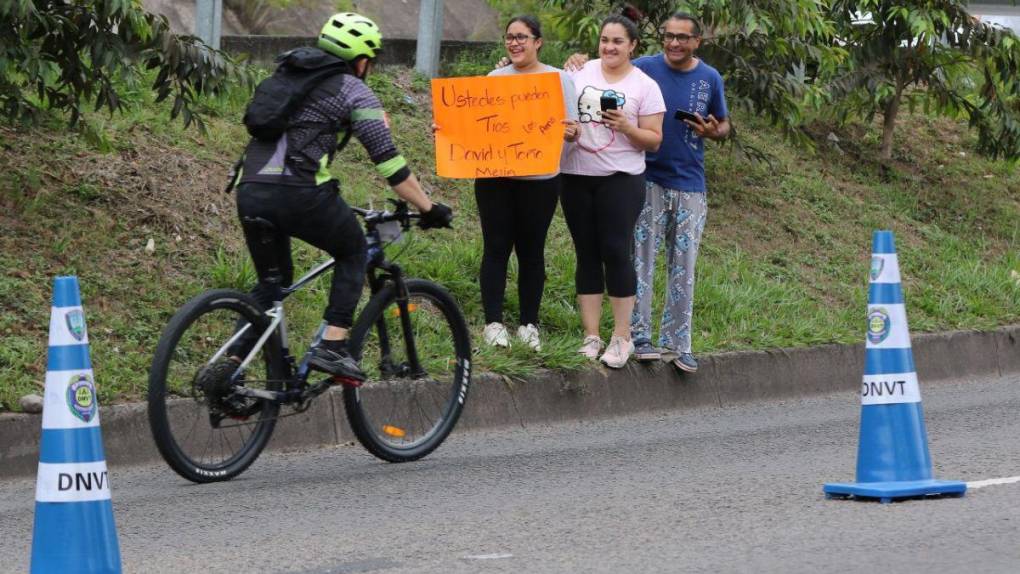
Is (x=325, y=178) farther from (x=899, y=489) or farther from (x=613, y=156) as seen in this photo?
(x=899, y=489)

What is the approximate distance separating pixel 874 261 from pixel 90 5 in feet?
14.0

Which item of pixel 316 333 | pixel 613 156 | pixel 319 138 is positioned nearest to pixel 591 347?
pixel 613 156

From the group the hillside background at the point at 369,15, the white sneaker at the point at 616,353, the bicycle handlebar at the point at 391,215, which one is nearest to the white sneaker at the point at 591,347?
the white sneaker at the point at 616,353

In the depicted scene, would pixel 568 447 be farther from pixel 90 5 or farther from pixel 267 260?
pixel 90 5

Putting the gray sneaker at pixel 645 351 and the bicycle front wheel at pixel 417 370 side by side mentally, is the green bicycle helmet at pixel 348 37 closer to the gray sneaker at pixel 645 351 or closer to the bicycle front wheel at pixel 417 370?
the bicycle front wheel at pixel 417 370

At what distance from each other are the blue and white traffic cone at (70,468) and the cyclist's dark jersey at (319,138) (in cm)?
190

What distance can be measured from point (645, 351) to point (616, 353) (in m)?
0.25

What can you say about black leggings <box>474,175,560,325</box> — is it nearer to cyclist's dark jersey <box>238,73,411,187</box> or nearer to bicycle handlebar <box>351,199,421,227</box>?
bicycle handlebar <box>351,199,421,227</box>

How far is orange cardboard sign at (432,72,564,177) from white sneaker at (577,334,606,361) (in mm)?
1032

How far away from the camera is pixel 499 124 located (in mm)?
9055

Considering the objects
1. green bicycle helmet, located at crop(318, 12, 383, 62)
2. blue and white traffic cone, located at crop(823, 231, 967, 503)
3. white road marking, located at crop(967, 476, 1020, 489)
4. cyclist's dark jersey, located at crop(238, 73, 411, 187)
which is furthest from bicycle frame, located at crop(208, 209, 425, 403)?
white road marking, located at crop(967, 476, 1020, 489)

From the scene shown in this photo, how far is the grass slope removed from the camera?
8.76 m

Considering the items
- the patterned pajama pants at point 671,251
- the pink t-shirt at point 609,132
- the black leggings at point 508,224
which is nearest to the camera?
the pink t-shirt at point 609,132

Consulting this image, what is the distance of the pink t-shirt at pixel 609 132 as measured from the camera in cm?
891
